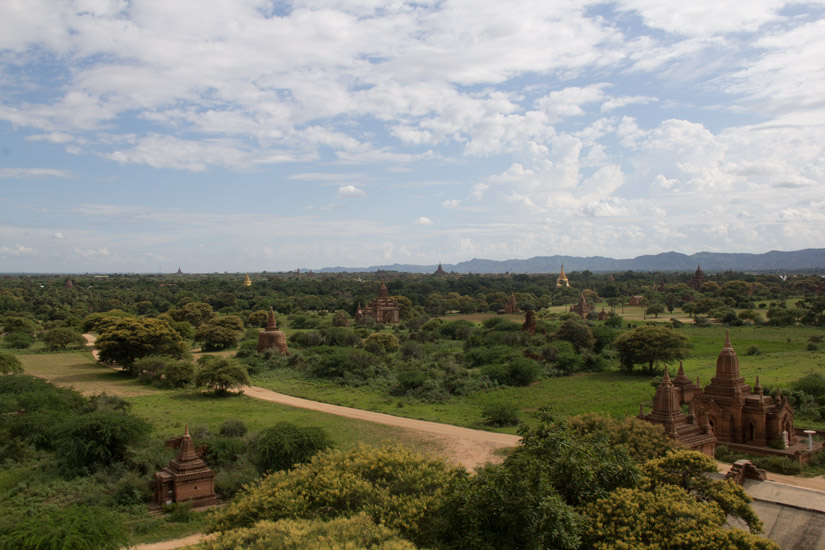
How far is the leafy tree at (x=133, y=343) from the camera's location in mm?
40938

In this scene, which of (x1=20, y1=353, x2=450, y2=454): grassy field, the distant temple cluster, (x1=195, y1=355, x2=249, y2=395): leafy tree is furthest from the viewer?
(x1=195, y1=355, x2=249, y2=395): leafy tree

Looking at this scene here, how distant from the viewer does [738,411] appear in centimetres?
2303

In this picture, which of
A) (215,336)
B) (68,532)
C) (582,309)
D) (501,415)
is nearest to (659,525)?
(68,532)

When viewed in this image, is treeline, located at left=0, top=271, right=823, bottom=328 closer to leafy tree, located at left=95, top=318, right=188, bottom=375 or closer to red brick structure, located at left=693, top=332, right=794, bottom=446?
leafy tree, located at left=95, top=318, right=188, bottom=375

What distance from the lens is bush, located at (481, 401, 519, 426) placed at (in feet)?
90.3

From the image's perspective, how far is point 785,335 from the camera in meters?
54.9

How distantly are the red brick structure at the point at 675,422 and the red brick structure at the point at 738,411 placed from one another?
125 centimetres

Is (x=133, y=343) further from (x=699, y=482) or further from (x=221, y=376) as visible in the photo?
(x=699, y=482)

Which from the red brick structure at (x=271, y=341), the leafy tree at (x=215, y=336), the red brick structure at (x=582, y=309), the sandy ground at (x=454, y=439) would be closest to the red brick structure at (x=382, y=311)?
the leafy tree at (x=215, y=336)

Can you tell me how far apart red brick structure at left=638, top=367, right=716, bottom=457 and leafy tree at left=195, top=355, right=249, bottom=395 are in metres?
22.4

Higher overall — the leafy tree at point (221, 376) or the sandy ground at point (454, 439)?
the leafy tree at point (221, 376)

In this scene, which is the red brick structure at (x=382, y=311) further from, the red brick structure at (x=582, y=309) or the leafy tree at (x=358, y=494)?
the leafy tree at (x=358, y=494)

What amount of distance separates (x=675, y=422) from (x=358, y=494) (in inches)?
500

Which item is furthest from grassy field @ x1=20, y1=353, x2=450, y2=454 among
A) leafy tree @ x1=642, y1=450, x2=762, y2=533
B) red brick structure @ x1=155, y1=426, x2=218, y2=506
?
leafy tree @ x1=642, y1=450, x2=762, y2=533
